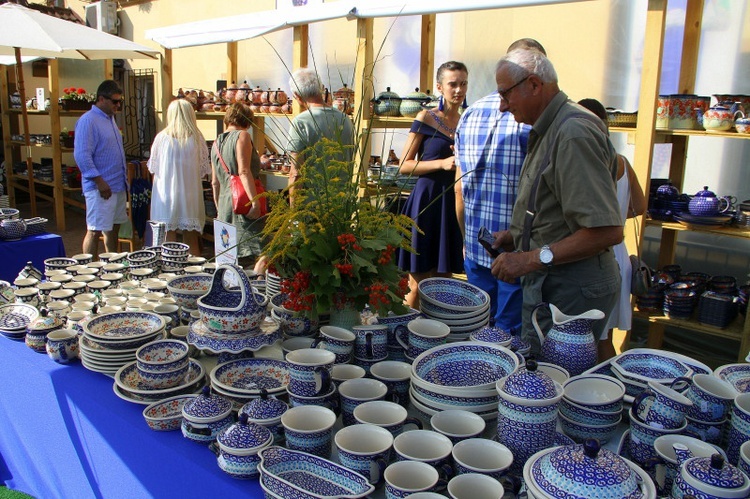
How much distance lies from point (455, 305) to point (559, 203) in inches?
17.4

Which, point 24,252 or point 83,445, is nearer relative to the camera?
point 83,445

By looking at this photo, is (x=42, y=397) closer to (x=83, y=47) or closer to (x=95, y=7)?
(x=83, y=47)

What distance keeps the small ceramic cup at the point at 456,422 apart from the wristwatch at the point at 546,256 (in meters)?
0.65

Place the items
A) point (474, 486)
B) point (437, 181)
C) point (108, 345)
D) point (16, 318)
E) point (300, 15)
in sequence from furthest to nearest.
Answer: point (300, 15), point (437, 181), point (16, 318), point (108, 345), point (474, 486)

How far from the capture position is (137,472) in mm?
1454

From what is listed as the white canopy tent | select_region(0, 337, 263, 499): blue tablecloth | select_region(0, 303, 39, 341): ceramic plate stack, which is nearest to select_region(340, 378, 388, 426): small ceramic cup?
select_region(0, 337, 263, 499): blue tablecloth

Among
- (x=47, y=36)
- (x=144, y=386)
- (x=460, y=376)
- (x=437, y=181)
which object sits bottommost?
(x=144, y=386)

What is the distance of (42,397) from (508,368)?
1.39 m

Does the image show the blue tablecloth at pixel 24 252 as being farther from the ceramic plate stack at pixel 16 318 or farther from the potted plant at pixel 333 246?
the potted plant at pixel 333 246

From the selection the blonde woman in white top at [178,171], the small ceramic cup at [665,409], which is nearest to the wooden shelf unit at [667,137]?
the small ceramic cup at [665,409]

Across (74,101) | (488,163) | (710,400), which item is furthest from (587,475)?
(74,101)

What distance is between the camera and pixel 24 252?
3770 mm

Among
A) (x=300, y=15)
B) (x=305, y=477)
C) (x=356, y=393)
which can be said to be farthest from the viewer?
(x=300, y=15)

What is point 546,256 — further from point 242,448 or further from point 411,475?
point 242,448
